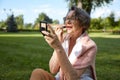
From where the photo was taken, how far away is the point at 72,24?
406cm

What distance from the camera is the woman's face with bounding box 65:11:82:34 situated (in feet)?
13.2

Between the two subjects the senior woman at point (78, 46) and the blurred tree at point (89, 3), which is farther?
the blurred tree at point (89, 3)

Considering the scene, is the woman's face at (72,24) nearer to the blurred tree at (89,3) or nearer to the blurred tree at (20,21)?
the blurred tree at (89,3)

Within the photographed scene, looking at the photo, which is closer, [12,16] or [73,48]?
[73,48]

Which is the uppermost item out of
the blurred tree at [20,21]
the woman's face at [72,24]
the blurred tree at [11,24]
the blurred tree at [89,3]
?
the woman's face at [72,24]

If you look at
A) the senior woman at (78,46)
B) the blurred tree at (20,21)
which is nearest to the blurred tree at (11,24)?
the blurred tree at (20,21)

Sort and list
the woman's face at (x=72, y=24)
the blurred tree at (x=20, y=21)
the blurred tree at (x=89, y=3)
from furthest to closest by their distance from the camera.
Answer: the blurred tree at (x=20, y=21), the blurred tree at (x=89, y=3), the woman's face at (x=72, y=24)

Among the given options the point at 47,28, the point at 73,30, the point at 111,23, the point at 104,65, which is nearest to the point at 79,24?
the point at 73,30

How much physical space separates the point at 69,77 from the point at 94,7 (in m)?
57.6

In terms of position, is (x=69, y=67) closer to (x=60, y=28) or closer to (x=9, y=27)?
(x=60, y=28)

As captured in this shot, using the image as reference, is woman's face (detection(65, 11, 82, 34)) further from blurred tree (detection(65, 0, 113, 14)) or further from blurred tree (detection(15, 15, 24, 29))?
blurred tree (detection(15, 15, 24, 29))

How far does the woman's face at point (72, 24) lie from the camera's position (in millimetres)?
4031

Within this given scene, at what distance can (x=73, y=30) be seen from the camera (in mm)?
4094

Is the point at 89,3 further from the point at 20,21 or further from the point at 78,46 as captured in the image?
the point at 78,46
